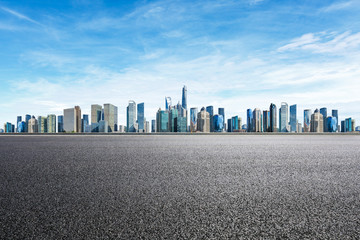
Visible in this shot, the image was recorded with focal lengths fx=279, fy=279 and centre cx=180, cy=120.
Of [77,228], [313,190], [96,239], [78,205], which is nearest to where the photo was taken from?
[96,239]

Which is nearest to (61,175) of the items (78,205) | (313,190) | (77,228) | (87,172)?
(87,172)

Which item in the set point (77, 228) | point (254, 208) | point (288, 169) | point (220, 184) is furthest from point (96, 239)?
point (288, 169)

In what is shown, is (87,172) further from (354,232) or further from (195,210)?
(354,232)

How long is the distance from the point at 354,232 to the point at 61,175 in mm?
5996

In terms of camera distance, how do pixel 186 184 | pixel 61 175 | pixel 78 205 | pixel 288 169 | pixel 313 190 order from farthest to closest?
pixel 288 169, pixel 61 175, pixel 186 184, pixel 313 190, pixel 78 205

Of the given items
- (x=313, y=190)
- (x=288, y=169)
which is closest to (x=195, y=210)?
(x=313, y=190)

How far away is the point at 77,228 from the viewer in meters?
3.31

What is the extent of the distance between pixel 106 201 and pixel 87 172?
118 inches

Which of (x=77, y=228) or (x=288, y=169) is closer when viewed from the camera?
(x=77, y=228)

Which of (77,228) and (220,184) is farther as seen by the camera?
(220,184)

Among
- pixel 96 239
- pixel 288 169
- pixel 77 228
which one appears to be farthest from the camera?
pixel 288 169

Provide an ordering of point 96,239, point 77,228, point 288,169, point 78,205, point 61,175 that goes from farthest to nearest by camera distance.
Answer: point 288,169 < point 61,175 < point 78,205 < point 77,228 < point 96,239

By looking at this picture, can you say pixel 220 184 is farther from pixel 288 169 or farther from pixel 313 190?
pixel 288 169

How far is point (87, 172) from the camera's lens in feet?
23.4
